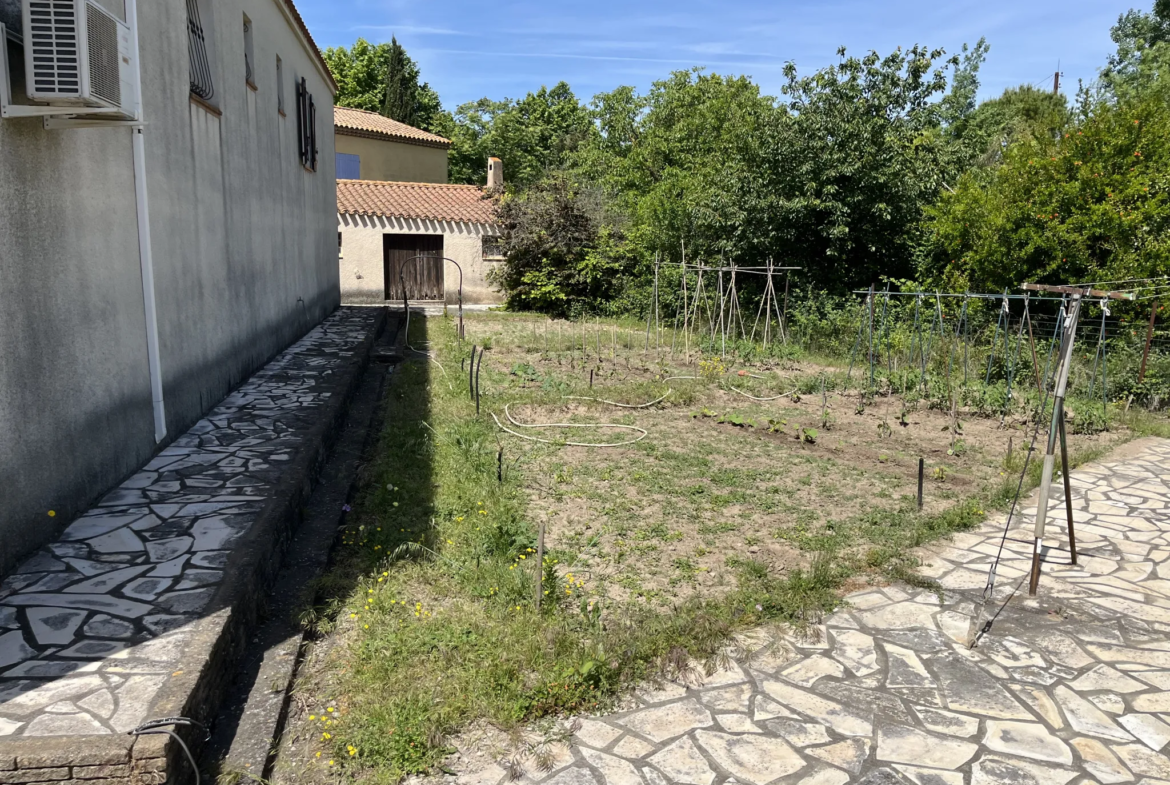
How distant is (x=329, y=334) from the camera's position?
13.1 meters

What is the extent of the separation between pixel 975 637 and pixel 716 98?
1983 centimetres

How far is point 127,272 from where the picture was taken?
17.3 ft

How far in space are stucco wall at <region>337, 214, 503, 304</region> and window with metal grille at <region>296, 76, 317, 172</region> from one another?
6.36 meters

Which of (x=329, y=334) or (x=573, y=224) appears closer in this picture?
(x=329, y=334)

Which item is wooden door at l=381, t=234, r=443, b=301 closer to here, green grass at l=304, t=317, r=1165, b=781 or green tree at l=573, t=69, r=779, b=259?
green tree at l=573, t=69, r=779, b=259

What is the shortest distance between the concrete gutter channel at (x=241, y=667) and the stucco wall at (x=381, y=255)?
1533 centimetres

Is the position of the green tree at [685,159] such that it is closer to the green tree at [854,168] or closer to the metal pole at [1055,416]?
the green tree at [854,168]

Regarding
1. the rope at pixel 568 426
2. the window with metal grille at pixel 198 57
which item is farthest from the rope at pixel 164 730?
the window with metal grille at pixel 198 57

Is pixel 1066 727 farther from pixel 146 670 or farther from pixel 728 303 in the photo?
pixel 728 303

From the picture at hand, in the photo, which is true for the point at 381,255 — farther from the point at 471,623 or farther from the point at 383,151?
the point at 471,623

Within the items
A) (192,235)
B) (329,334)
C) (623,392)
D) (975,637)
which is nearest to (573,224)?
(329,334)

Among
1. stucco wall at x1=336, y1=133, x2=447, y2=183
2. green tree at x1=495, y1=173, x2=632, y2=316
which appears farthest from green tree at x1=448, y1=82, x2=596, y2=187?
green tree at x1=495, y1=173, x2=632, y2=316

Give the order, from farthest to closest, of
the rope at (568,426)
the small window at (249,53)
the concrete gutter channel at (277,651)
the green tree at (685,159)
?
the green tree at (685,159), the small window at (249,53), the rope at (568,426), the concrete gutter channel at (277,651)

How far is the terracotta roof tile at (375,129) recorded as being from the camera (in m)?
25.2
